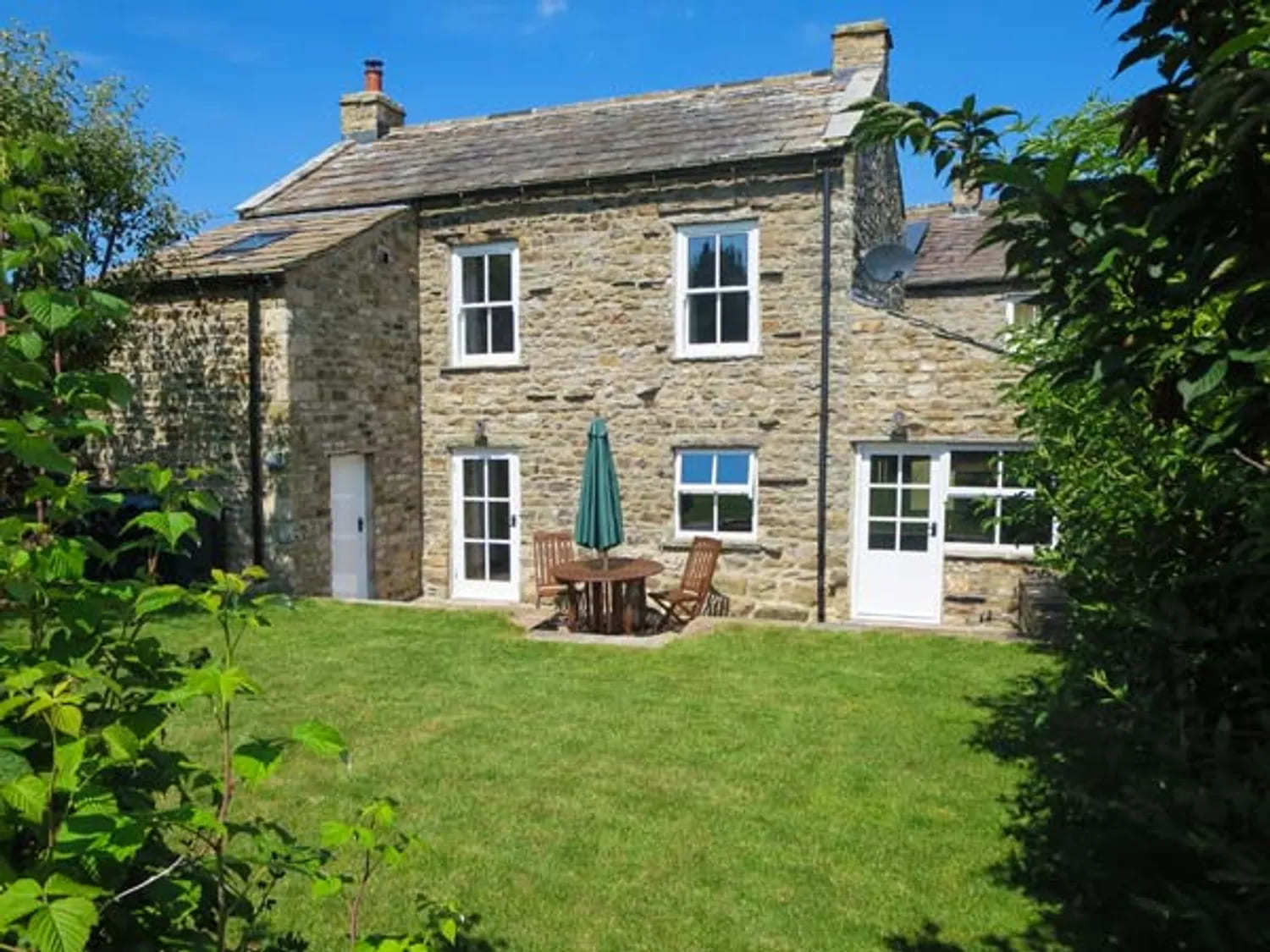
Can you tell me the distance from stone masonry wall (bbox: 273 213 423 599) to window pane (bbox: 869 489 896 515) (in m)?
7.21

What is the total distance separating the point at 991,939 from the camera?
373cm

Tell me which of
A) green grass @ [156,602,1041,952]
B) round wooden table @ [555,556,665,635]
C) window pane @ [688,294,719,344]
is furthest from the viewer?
window pane @ [688,294,719,344]

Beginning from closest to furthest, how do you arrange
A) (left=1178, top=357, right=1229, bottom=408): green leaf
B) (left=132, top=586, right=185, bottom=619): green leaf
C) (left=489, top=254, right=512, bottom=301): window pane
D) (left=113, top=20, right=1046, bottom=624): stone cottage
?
(left=1178, top=357, right=1229, bottom=408): green leaf, (left=132, top=586, right=185, bottom=619): green leaf, (left=113, top=20, right=1046, bottom=624): stone cottage, (left=489, top=254, right=512, bottom=301): window pane

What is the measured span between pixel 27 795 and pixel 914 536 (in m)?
11.2

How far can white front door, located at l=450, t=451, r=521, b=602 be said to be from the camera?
44.1 feet

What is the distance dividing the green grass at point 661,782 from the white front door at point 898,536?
2140 millimetres

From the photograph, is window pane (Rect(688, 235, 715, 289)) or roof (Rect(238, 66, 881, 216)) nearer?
roof (Rect(238, 66, 881, 216))

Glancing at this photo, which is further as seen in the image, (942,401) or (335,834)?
(942,401)

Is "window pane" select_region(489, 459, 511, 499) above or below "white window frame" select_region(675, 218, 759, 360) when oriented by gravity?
below

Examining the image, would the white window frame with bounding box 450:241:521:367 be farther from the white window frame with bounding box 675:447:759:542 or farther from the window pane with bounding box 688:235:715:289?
the white window frame with bounding box 675:447:759:542

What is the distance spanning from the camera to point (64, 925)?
131cm

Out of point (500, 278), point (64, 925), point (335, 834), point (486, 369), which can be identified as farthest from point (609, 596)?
point (64, 925)

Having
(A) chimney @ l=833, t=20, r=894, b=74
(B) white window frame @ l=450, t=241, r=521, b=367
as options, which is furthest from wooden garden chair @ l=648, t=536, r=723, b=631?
(A) chimney @ l=833, t=20, r=894, b=74

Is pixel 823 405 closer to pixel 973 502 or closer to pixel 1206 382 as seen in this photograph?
pixel 973 502
